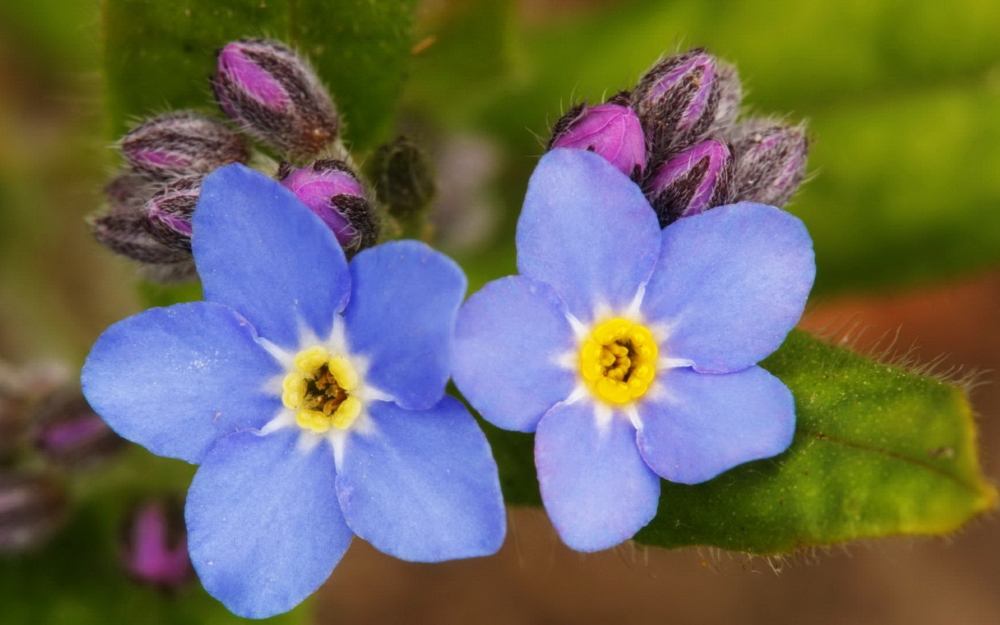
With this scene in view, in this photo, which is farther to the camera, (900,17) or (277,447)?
(900,17)

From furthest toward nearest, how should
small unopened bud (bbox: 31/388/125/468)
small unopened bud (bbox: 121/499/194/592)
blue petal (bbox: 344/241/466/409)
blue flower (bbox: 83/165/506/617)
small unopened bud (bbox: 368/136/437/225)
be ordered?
small unopened bud (bbox: 121/499/194/592) → small unopened bud (bbox: 31/388/125/468) → small unopened bud (bbox: 368/136/437/225) → blue flower (bbox: 83/165/506/617) → blue petal (bbox: 344/241/466/409)

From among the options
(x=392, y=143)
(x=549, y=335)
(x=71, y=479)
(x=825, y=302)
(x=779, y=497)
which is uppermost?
(x=392, y=143)

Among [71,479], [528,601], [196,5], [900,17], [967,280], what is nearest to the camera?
[196,5]

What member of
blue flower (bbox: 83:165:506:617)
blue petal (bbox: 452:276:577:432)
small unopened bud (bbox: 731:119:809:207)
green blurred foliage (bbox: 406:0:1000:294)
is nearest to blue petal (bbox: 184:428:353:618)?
blue flower (bbox: 83:165:506:617)

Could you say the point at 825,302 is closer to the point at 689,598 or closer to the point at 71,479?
the point at 689,598

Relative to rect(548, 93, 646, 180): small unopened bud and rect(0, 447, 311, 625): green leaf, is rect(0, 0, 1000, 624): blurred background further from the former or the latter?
rect(548, 93, 646, 180): small unopened bud

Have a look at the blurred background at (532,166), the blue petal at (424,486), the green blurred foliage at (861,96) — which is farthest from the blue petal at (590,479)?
the green blurred foliage at (861,96)

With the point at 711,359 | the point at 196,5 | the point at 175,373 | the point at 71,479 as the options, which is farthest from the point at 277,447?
the point at 71,479

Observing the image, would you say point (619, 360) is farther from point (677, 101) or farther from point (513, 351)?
point (677, 101)
